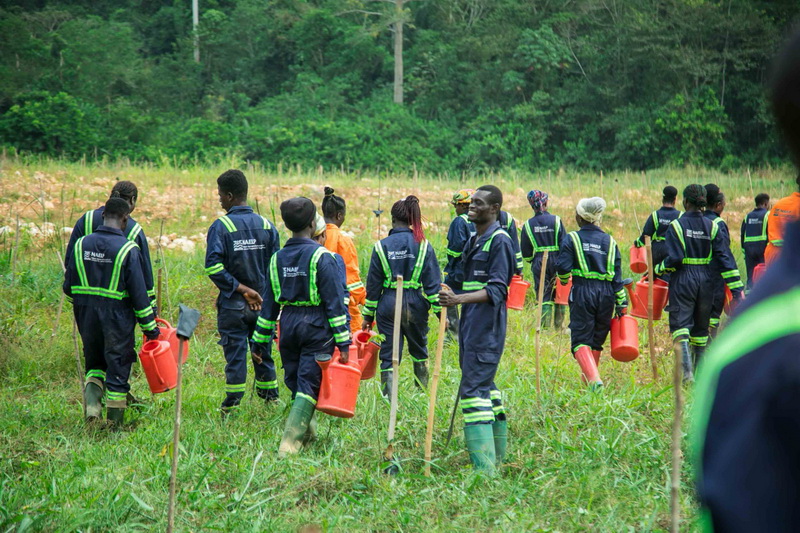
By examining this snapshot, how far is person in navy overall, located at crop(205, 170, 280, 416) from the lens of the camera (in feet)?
21.6

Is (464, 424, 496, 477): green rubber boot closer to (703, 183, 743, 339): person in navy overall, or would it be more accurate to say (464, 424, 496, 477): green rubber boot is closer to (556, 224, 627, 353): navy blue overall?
(556, 224, 627, 353): navy blue overall

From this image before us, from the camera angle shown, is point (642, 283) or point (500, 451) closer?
point (500, 451)

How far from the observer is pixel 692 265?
314 inches

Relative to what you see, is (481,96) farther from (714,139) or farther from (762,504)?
(762,504)

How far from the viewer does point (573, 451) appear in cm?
535

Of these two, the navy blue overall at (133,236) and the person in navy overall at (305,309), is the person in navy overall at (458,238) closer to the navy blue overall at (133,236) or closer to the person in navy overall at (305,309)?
the person in navy overall at (305,309)

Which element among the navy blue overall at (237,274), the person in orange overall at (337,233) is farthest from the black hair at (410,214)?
the navy blue overall at (237,274)

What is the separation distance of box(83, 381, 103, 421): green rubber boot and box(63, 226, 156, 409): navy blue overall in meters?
0.17

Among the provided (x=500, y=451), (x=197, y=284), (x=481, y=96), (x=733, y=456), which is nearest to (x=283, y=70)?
(x=481, y=96)

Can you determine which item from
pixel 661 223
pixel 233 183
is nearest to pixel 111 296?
pixel 233 183

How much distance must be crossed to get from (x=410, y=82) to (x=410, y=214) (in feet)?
100

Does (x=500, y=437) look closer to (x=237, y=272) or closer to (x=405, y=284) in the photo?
(x=405, y=284)

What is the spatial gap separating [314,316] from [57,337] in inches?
173

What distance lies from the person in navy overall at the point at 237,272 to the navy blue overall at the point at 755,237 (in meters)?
6.55
